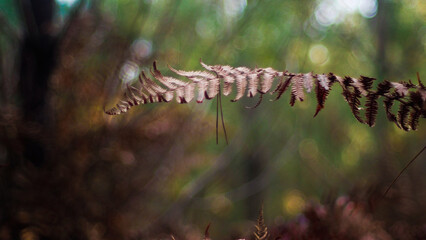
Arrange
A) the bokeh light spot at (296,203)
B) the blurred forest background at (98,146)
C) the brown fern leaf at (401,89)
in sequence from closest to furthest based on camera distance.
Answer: the brown fern leaf at (401,89) → the blurred forest background at (98,146) → the bokeh light spot at (296,203)

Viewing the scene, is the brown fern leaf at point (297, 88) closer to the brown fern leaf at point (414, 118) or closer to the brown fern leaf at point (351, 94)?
the brown fern leaf at point (351, 94)

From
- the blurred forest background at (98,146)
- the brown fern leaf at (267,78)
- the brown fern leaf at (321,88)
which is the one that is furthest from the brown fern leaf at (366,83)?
the blurred forest background at (98,146)

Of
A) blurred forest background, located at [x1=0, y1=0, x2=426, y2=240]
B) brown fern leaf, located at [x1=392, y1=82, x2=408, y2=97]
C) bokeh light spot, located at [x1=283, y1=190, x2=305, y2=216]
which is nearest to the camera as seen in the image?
brown fern leaf, located at [x1=392, y1=82, x2=408, y2=97]

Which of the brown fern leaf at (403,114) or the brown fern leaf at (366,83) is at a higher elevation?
the brown fern leaf at (366,83)

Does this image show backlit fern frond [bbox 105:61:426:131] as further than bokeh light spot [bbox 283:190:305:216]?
No

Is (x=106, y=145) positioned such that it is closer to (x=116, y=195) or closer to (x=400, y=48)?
(x=116, y=195)

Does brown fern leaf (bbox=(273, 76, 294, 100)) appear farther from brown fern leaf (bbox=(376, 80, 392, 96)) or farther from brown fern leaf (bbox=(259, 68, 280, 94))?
brown fern leaf (bbox=(376, 80, 392, 96))

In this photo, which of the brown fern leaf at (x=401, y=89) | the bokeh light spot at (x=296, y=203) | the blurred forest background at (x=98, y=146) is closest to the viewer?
the brown fern leaf at (x=401, y=89)

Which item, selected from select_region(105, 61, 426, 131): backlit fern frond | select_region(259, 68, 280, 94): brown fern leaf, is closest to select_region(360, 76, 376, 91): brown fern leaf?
select_region(105, 61, 426, 131): backlit fern frond

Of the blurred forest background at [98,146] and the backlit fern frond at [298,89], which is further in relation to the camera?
the blurred forest background at [98,146]

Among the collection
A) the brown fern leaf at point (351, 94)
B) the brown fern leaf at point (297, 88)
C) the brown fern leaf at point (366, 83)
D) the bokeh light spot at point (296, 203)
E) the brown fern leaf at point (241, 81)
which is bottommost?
the bokeh light spot at point (296, 203)

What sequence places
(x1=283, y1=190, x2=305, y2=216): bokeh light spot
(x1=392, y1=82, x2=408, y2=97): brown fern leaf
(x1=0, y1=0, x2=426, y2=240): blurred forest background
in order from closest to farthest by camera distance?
(x1=392, y1=82, x2=408, y2=97): brown fern leaf
(x1=0, y1=0, x2=426, y2=240): blurred forest background
(x1=283, y1=190, x2=305, y2=216): bokeh light spot
